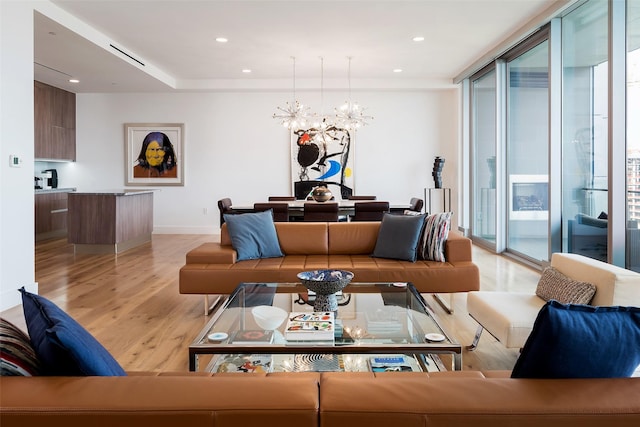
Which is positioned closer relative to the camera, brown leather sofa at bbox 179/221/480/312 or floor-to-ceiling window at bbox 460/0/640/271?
brown leather sofa at bbox 179/221/480/312

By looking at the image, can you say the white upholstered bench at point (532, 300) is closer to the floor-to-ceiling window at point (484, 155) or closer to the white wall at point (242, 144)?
the floor-to-ceiling window at point (484, 155)

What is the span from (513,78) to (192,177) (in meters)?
6.00

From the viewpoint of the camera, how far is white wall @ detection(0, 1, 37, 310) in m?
4.24

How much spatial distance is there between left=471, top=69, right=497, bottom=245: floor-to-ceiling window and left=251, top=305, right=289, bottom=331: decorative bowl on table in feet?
18.2

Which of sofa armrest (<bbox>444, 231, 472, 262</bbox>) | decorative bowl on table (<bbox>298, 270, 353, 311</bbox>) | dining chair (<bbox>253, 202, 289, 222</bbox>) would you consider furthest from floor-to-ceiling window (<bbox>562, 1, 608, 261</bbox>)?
dining chair (<bbox>253, 202, 289, 222</bbox>)

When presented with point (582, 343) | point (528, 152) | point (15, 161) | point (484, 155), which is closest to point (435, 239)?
point (582, 343)

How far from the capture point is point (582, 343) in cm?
114

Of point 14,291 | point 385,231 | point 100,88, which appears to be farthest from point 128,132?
point 385,231

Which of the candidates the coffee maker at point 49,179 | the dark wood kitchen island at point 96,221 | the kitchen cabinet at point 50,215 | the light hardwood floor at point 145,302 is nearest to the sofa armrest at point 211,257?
the light hardwood floor at point 145,302

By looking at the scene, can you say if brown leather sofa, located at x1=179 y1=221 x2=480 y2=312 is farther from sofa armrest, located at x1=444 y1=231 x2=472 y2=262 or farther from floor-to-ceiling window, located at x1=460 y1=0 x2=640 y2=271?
floor-to-ceiling window, located at x1=460 y1=0 x2=640 y2=271

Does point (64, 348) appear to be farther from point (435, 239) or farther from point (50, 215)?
point (50, 215)

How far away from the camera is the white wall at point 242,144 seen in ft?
30.6

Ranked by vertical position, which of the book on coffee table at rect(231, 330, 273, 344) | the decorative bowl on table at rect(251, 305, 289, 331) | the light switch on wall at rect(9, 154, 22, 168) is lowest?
the book on coffee table at rect(231, 330, 273, 344)

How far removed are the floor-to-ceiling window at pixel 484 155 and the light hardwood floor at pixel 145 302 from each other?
0.85 m
